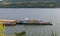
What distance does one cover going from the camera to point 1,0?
234 cm

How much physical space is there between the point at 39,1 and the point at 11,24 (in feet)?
2.14

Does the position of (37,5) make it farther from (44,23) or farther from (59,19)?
(44,23)

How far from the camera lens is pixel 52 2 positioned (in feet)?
7.78

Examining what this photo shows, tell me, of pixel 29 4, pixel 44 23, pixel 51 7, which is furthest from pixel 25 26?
pixel 51 7

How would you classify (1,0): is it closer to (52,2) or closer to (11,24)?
(11,24)

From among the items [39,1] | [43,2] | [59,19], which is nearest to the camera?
[43,2]

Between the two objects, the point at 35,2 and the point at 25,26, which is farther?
the point at 25,26

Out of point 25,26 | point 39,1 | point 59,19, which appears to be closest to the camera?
point 39,1

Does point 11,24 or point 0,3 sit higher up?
point 0,3

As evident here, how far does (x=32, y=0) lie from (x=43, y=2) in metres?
0.22

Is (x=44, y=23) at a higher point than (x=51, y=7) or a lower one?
lower

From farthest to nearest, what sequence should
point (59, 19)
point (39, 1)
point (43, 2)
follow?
point (59, 19) → point (39, 1) → point (43, 2)

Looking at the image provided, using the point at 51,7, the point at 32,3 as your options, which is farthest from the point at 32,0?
the point at 51,7

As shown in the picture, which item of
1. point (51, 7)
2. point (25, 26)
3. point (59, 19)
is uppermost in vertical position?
point (51, 7)
